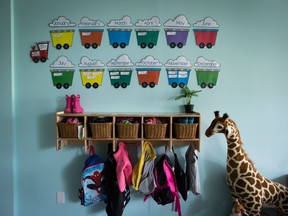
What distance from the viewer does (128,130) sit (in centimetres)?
165

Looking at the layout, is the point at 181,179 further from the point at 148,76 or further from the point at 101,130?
the point at 148,76

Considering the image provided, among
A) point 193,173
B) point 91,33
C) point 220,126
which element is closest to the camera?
point 220,126

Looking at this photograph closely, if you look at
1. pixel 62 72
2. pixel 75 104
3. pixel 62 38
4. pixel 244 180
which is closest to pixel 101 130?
pixel 75 104

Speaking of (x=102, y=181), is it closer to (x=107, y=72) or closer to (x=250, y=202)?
(x=107, y=72)

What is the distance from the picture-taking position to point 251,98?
1.84 meters

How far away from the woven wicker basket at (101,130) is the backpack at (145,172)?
306 millimetres

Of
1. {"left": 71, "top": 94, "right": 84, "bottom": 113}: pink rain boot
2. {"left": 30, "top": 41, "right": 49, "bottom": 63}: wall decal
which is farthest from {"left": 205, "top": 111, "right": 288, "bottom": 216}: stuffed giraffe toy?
{"left": 30, "top": 41, "right": 49, "bottom": 63}: wall decal

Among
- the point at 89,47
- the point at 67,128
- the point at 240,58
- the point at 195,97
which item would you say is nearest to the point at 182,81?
the point at 195,97

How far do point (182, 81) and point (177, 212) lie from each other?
44.3 inches

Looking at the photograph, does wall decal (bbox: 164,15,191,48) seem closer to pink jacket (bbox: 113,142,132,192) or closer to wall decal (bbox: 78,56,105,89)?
wall decal (bbox: 78,56,105,89)

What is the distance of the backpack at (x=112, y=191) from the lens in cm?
165

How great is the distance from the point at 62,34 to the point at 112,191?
4.42ft

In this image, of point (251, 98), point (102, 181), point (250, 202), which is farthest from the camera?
point (251, 98)

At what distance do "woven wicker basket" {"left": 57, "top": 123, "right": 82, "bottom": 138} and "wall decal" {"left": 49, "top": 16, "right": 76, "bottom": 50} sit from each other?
2.19ft
